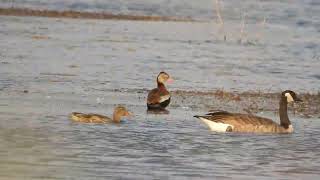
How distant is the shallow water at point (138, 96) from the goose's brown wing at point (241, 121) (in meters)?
0.22

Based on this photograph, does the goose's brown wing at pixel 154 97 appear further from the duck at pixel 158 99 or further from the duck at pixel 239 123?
the duck at pixel 239 123

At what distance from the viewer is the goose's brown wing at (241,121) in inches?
667

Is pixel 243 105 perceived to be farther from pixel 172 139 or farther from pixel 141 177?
pixel 141 177

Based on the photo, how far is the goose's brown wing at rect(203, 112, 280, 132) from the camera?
16.9 m

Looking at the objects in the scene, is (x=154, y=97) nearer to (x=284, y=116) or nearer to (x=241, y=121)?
(x=284, y=116)

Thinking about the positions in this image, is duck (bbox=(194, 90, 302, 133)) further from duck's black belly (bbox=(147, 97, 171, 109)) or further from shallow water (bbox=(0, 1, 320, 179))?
duck's black belly (bbox=(147, 97, 171, 109))

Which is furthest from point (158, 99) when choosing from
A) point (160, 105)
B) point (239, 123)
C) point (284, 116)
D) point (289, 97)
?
point (239, 123)

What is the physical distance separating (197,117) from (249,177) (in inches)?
162

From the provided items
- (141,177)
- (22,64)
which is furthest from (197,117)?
(22,64)

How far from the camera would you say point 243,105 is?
2053 centimetres

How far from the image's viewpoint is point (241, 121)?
17.0 m

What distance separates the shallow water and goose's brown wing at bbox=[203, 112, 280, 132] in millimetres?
215

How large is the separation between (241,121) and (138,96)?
14.2 ft

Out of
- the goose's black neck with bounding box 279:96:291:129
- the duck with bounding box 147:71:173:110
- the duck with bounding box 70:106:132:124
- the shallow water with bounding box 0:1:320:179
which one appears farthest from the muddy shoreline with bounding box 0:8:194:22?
the duck with bounding box 70:106:132:124
